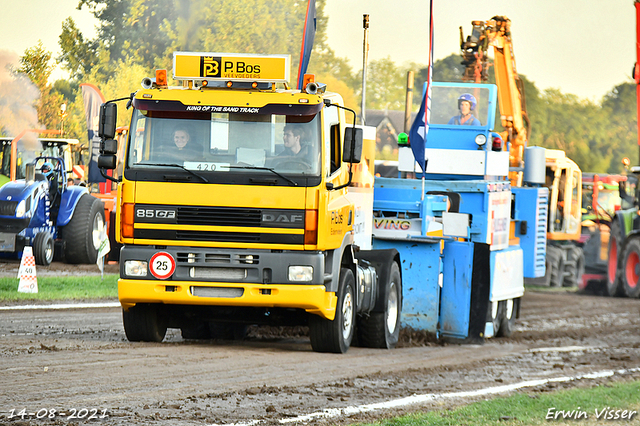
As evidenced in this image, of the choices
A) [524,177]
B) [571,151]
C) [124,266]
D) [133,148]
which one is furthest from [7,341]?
[571,151]

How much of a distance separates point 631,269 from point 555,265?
6.77 ft

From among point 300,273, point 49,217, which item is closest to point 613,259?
point 49,217

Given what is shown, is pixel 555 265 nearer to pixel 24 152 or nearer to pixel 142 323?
pixel 24 152

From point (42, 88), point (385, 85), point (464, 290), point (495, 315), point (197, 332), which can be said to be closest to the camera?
point (197, 332)

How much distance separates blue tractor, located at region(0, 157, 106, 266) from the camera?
20.5m

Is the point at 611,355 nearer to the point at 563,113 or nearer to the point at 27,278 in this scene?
the point at 27,278

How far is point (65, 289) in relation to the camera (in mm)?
18312

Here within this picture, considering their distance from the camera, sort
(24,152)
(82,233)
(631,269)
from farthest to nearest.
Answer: (631,269) < (24,152) < (82,233)

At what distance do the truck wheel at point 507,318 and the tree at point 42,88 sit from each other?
14.6m

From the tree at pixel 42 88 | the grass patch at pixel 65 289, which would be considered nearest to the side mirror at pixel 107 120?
the grass patch at pixel 65 289

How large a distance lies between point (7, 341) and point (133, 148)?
245cm

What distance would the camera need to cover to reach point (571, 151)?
54.6 meters

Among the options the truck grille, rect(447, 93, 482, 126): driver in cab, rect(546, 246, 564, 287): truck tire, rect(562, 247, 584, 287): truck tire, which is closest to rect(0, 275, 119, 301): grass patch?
rect(447, 93, 482, 126): driver in cab

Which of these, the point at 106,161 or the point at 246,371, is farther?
the point at 106,161
